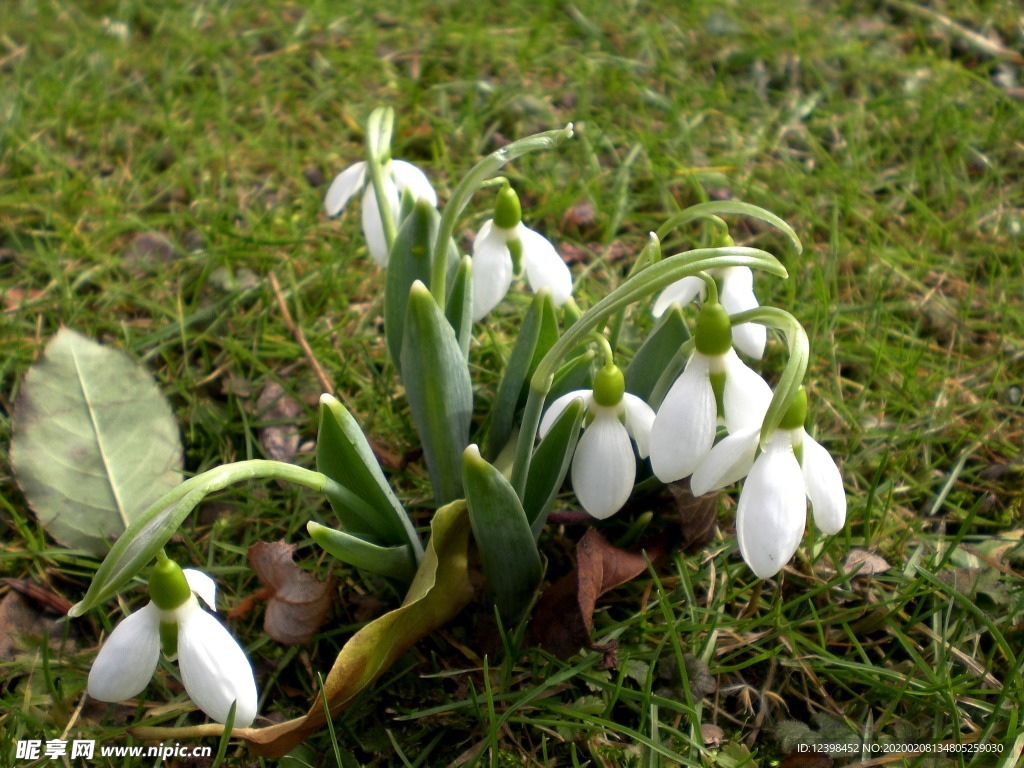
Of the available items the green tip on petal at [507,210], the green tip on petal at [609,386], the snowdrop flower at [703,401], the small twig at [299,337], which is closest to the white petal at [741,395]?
the snowdrop flower at [703,401]

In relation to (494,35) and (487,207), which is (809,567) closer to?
(487,207)

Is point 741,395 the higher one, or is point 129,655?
point 741,395

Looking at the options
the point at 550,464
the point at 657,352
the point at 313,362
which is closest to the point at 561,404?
the point at 550,464

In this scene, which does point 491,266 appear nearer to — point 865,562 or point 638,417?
point 638,417

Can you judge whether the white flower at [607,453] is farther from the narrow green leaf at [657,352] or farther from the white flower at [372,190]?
the white flower at [372,190]

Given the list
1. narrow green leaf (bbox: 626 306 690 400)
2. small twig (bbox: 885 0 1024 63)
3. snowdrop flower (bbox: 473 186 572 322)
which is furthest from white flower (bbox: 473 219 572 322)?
small twig (bbox: 885 0 1024 63)

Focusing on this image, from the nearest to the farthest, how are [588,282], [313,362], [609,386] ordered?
[609,386] → [313,362] → [588,282]
